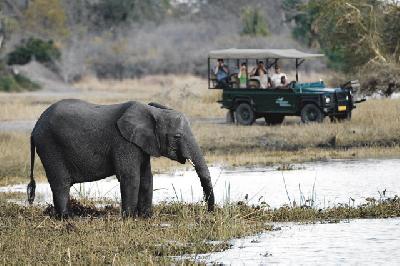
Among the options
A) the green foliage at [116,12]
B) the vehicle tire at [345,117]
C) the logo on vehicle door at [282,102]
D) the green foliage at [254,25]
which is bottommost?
the vehicle tire at [345,117]

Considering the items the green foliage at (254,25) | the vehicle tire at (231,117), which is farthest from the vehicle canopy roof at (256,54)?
the green foliage at (254,25)

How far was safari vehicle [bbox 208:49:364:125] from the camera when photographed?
34.6m

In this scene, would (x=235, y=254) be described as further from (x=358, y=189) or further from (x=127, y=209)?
(x=358, y=189)

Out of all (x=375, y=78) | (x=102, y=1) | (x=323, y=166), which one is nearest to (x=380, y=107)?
(x=375, y=78)

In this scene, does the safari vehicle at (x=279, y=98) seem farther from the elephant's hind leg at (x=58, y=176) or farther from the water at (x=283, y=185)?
the elephant's hind leg at (x=58, y=176)

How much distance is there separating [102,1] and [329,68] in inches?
1129

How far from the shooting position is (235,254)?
14469mm

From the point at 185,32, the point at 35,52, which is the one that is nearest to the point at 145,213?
the point at 35,52

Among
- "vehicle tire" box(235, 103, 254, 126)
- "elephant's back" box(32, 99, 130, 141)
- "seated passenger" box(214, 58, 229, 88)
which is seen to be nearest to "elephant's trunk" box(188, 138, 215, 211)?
"elephant's back" box(32, 99, 130, 141)

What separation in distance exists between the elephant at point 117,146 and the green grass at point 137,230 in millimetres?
401

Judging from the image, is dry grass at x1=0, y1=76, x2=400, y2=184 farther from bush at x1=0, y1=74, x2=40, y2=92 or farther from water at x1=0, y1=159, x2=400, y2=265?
bush at x1=0, y1=74, x2=40, y2=92

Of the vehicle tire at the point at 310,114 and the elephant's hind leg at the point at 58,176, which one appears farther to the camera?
the vehicle tire at the point at 310,114

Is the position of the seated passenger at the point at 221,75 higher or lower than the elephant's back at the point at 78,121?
lower

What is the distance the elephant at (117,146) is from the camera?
648 inches
